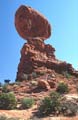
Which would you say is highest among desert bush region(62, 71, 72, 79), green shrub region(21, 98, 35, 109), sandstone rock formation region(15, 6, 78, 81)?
sandstone rock formation region(15, 6, 78, 81)

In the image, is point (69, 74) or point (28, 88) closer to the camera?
point (28, 88)

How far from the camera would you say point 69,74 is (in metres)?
47.3

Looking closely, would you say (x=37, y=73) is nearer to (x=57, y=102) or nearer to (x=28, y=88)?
(x=28, y=88)

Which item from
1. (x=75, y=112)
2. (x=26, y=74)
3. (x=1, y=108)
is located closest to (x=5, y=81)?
(x=26, y=74)

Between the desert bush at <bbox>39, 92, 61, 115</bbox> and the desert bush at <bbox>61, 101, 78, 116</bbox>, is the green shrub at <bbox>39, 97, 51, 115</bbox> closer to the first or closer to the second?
the desert bush at <bbox>39, 92, 61, 115</bbox>

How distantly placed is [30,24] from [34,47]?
510 centimetres

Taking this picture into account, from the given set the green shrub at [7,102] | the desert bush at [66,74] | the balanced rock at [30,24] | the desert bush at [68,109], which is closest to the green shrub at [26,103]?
the green shrub at [7,102]

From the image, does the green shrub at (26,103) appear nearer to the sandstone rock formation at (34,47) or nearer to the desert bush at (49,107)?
the desert bush at (49,107)

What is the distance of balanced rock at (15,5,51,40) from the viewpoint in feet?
173

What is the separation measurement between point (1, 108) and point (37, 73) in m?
15.0

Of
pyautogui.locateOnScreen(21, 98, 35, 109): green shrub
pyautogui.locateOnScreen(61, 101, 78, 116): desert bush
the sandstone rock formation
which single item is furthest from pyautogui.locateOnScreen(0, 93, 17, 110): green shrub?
the sandstone rock formation

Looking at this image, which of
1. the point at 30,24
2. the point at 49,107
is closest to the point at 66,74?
the point at 30,24

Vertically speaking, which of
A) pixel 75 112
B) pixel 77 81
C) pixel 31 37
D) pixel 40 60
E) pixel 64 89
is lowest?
pixel 75 112

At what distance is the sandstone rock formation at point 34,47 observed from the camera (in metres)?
47.1
